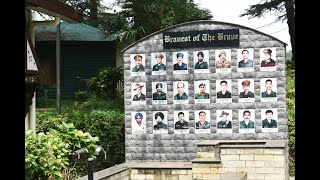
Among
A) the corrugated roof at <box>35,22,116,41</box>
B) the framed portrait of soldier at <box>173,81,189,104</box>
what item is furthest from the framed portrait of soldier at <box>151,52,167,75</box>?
the corrugated roof at <box>35,22,116,41</box>

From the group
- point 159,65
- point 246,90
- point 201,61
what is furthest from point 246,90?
point 159,65

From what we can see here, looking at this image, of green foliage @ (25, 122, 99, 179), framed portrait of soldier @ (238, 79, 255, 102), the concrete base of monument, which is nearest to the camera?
green foliage @ (25, 122, 99, 179)

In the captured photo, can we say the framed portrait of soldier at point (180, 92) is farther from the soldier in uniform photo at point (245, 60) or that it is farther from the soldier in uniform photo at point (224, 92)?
the soldier in uniform photo at point (245, 60)

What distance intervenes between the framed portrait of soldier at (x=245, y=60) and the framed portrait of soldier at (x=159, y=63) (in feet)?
6.03

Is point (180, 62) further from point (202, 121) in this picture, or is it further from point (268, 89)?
point (268, 89)

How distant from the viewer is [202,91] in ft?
42.0

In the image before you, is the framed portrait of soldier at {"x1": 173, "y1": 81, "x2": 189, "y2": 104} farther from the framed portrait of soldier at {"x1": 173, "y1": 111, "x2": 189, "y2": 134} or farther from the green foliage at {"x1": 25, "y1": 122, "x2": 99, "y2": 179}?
the green foliage at {"x1": 25, "y1": 122, "x2": 99, "y2": 179}

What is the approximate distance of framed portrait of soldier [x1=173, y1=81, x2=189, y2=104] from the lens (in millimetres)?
12969

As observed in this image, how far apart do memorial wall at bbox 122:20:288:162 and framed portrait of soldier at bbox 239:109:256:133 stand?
2cm

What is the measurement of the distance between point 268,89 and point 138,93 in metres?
3.19

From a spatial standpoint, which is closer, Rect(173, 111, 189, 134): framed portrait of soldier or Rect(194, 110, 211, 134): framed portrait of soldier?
Rect(194, 110, 211, 134): framed portrait of soldier

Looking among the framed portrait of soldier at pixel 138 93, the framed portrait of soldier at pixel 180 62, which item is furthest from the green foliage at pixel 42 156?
the framed portrait of soldier at pixel 180 62
